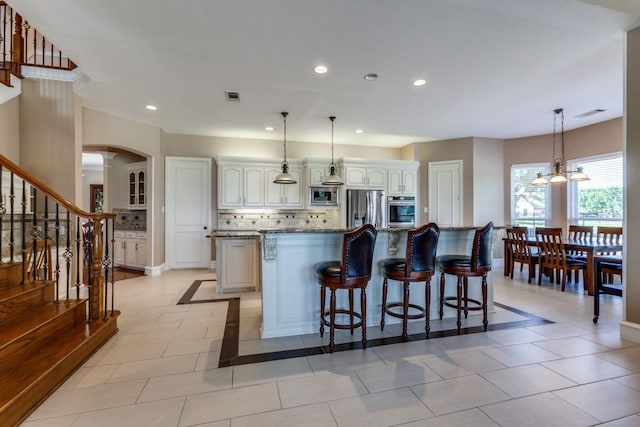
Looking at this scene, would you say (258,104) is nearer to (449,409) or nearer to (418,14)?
(418,14)

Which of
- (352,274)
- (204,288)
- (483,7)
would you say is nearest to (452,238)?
(352,274)

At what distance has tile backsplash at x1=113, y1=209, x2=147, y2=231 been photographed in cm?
631

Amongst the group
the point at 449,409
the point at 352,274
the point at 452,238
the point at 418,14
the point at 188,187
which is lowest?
the point at 449,409

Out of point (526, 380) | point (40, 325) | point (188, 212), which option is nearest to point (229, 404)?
point (40, 325)

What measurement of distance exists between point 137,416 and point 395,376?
1671 millimetres

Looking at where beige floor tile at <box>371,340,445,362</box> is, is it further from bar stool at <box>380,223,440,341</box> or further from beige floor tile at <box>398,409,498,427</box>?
beige floor tile at <box>398,409,498,427</box>

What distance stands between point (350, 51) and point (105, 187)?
20.1 ft

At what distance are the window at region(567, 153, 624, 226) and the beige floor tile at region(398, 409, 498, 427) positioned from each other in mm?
5583

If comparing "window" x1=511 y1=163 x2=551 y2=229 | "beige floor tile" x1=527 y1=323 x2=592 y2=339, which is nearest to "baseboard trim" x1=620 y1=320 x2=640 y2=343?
"beige floor tile" x1=527 y1=323 x2=592 y2=339

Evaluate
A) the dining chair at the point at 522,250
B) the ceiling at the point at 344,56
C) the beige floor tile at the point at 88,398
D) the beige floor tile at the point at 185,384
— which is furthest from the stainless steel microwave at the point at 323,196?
the beige floor tile at the point at 88,398

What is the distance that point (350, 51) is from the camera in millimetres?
2967

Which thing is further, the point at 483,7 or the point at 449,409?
the point at 483,7

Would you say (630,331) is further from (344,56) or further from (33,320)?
(33,320)

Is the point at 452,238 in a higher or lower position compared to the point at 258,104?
lower
